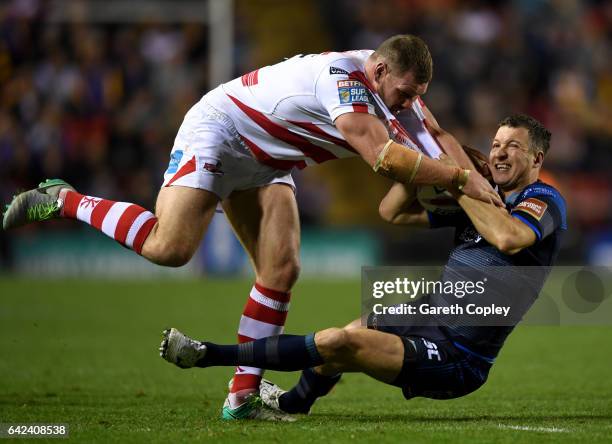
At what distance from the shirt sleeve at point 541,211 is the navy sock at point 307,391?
1.44 metres

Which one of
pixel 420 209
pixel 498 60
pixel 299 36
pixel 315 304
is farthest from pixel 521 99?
pixel 420 209

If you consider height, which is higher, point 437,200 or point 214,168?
point 214,168

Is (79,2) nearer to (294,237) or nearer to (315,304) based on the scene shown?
(315,304)

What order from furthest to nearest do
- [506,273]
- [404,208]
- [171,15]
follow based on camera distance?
[171,15], [404,208], [506,273]

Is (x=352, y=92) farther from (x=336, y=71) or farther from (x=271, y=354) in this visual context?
(x=271, y=354)

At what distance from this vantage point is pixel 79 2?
1903cm

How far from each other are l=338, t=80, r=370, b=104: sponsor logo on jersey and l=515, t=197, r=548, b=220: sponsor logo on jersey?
1034 mm

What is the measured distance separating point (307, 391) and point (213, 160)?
1472 mm

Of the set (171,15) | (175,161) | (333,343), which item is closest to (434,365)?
(333,343)

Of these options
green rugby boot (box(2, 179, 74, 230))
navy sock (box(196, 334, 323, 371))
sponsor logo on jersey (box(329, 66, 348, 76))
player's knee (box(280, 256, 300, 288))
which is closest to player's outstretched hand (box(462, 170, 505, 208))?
sponsor logo on jersey (box(329, 66, 348, 76))

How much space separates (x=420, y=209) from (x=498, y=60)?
14444 millimetres

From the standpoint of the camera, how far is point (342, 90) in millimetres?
5914

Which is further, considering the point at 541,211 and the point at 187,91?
the point at 187,91

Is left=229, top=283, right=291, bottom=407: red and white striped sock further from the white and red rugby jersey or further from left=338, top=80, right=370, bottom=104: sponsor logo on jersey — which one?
left=338, top=80, right=370, bottom=104: sponsor logo on jersey
